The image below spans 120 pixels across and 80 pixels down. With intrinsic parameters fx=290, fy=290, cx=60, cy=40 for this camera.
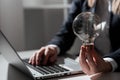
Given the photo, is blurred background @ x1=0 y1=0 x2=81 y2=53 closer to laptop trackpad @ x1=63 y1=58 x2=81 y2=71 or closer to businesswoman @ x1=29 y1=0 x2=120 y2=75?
businesswoman @ x1=29 y1=0 x2=120 y2=75

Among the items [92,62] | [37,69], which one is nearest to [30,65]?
[37,69]

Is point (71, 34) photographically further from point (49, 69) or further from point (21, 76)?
point (21, 76)

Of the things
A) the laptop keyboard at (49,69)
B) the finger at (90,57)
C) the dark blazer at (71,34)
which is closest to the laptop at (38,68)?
the laptop keyboard at (49,69)

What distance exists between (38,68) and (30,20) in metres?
1.01

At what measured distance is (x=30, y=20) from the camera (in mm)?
1953

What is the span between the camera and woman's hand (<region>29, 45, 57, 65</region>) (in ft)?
3.46

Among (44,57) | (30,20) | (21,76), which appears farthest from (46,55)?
(30,20)

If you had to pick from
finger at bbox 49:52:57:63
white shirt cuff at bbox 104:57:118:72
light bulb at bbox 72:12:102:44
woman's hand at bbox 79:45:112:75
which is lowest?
finger at bbox 49:52:57:63

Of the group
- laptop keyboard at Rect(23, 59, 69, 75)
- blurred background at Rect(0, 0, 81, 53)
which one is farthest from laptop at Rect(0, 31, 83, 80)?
blurred background at Rect(0, 0, 81, 53)

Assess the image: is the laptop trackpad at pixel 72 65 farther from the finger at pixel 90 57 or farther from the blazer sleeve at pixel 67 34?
the blazer sleeve at pixel 67 34

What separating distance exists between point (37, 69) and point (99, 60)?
0.23 m

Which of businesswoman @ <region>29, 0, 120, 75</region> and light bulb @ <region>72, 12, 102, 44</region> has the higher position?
light bulb @ <region>72, 12, 102, 44</region>

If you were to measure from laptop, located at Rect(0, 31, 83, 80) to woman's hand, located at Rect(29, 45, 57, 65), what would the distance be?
Answer: 1.6 inches

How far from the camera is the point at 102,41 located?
1.28m
